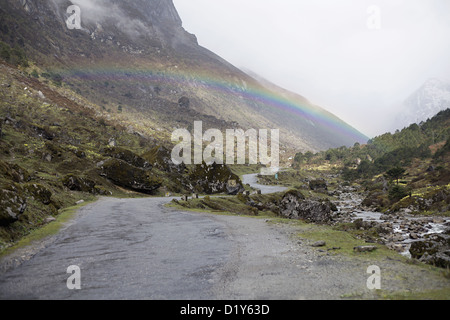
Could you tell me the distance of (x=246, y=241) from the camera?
2092 cm

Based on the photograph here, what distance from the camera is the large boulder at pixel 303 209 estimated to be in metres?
48.6

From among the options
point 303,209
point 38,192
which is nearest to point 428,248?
point 38,192

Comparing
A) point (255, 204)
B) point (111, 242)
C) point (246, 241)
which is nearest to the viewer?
point (111, 242)

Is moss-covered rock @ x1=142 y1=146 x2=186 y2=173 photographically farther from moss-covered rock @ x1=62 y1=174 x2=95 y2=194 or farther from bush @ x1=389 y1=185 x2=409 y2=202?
bush @ x1=389 y1=185 x2=409 y2=202

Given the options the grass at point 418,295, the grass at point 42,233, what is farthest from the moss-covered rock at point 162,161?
the grass at point 418,295

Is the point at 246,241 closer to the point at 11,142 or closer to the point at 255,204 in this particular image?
the point at 255,204

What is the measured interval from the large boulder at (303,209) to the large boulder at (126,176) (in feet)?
87.6

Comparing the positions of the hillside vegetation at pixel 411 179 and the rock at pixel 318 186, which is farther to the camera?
the rock at pixel 318 186

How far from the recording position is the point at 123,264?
14109 millimetres

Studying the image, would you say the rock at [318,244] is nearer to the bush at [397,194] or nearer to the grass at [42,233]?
the grass at [42,233]

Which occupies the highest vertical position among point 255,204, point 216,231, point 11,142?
point 11,142

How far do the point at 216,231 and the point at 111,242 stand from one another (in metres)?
9.07
